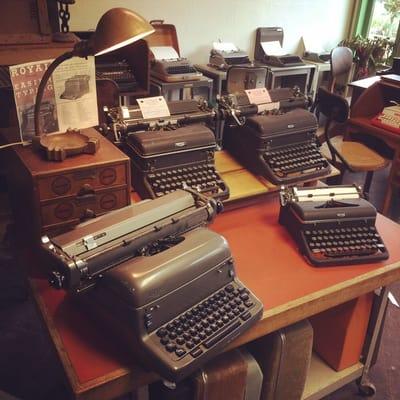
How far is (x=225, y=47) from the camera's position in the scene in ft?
A: 13.6

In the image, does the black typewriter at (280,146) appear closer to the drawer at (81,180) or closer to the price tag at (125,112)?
the price tag at (125,112)

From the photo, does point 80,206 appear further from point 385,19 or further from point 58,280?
point 385,19

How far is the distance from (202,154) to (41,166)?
0.63m

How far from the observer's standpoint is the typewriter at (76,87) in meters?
1.48

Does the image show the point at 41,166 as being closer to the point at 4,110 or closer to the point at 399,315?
the point at 4,110

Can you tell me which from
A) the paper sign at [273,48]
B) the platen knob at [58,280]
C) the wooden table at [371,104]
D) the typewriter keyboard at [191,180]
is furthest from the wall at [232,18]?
the platen knob at [58,280]

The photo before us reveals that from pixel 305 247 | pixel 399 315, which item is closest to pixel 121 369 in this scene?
pixel 305 247

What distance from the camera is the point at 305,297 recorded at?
132 cm

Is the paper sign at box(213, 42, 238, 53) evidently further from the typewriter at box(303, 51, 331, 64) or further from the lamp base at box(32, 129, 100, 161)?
the lamp base at box(32, 129, 100, 161)

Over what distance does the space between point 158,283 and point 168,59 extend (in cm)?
285

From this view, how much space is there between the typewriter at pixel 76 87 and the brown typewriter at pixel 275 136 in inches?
21.9

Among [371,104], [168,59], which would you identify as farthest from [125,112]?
[371,104]

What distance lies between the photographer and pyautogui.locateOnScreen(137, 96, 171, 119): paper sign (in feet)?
5.51

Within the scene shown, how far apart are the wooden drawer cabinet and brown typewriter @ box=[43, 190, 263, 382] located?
16cm
